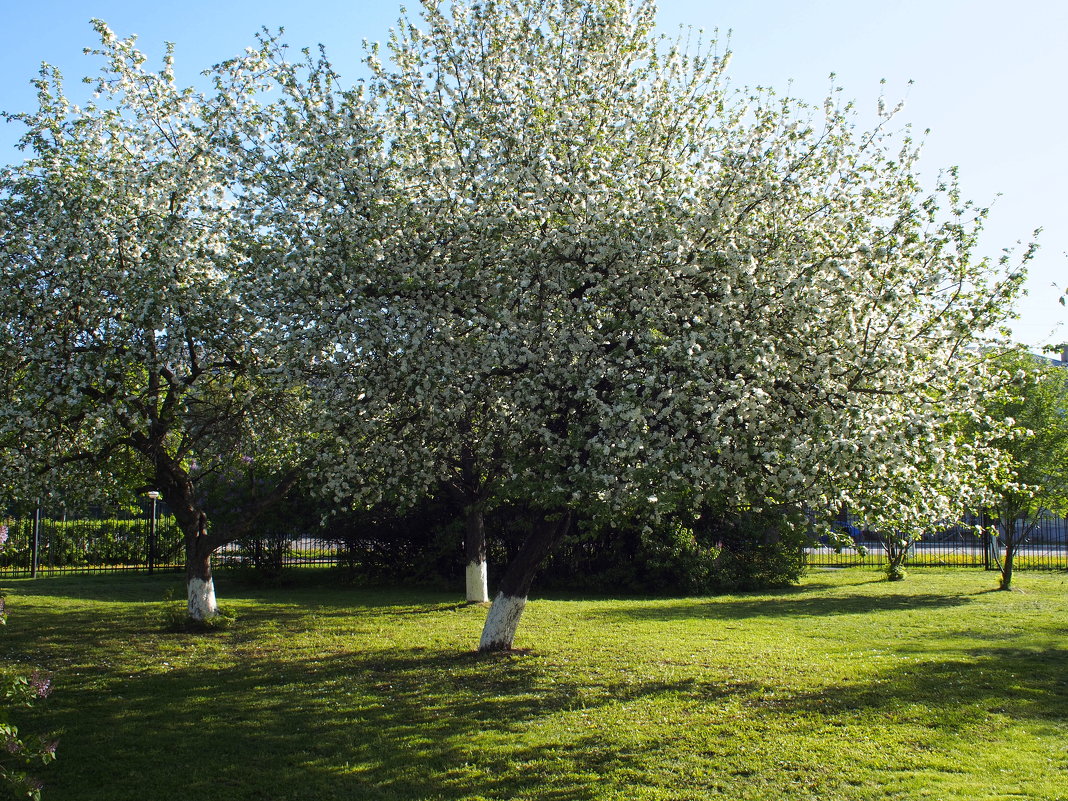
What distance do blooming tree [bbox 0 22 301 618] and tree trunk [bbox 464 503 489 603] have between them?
18.8ft

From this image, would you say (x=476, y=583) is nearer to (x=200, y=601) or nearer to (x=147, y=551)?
(x=200, y=601)

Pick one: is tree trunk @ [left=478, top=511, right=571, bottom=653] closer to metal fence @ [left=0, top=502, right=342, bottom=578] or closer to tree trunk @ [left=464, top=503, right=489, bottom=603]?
tree trunk @ [left=464, top=503, right=489, bottom=603]

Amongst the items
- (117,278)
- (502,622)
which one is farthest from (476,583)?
(117,278)

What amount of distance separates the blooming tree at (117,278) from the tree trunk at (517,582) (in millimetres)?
4075

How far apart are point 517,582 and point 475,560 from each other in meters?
6.98

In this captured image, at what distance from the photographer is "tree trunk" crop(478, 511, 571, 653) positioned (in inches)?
457

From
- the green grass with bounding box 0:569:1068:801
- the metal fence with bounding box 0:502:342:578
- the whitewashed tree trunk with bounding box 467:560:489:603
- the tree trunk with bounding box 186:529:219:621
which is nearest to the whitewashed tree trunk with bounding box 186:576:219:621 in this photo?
the tree trunk with bounding box 186:529:219:621

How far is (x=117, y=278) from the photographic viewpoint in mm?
11914

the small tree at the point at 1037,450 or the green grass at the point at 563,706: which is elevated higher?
the small tree at the point at 1037,450

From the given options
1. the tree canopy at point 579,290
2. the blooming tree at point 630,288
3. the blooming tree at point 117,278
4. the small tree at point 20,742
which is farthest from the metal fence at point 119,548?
the small tree at point 20,742

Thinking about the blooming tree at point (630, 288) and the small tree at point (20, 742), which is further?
the blooming tree at point (630, 288)

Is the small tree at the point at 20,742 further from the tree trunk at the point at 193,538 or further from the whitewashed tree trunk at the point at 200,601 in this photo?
the whitewashed tree trunk at the point at 200,601

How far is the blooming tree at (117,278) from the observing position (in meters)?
11.6

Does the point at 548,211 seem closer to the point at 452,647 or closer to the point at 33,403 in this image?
the point at 452,647
